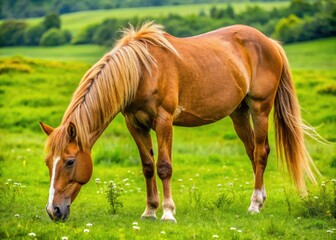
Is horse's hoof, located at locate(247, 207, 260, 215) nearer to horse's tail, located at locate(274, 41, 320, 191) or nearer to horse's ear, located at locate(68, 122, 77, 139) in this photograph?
horse's tail, located at locate(274, 41, 320, 191)

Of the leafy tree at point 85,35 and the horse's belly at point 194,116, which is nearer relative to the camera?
the horse's belly at point 194,116

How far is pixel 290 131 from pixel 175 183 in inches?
123

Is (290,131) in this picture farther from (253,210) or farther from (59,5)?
(59,5)

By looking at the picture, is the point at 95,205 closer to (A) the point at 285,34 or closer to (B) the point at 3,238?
(B) the point at 3,238

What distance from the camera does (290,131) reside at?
10.1 meters

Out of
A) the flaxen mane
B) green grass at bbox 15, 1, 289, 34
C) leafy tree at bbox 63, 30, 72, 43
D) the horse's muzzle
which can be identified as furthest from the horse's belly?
green grass at bbox 15, 1, 289, 34

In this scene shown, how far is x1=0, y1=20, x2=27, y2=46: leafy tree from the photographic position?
52.2m

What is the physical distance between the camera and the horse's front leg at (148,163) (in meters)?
8.55

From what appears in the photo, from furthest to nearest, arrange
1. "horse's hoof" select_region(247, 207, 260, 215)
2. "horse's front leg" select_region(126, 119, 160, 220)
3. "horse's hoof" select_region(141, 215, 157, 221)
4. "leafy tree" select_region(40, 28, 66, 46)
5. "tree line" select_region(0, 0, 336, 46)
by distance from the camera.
Answer: 1. "leafy tree" select_region(40, 28, 66, 46)
2. "tree line" select_region(0, 0, 336, 46)
3. "horse's hoof" select_region(247, 207, 260, 215)
4. "horse's front leg" select_region(126, 119, 160, 220)
5. "horse's hoof" select_region(141, 215, 157, 221)

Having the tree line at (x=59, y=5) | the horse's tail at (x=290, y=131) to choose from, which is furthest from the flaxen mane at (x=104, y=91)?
the tree line at (x=59, y=5)

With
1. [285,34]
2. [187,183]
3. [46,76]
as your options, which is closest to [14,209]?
[187,183]

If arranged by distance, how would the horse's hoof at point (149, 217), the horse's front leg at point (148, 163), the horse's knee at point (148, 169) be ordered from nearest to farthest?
the horse's hoof at point (149, 217) < the horse's front leg at point (148, 163) < the horse's knee at point (148, 169)

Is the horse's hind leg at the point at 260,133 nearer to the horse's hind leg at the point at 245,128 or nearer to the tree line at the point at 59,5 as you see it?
the horse's hind leg at the point at 245,128

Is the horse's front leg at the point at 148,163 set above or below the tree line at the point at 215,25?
above
